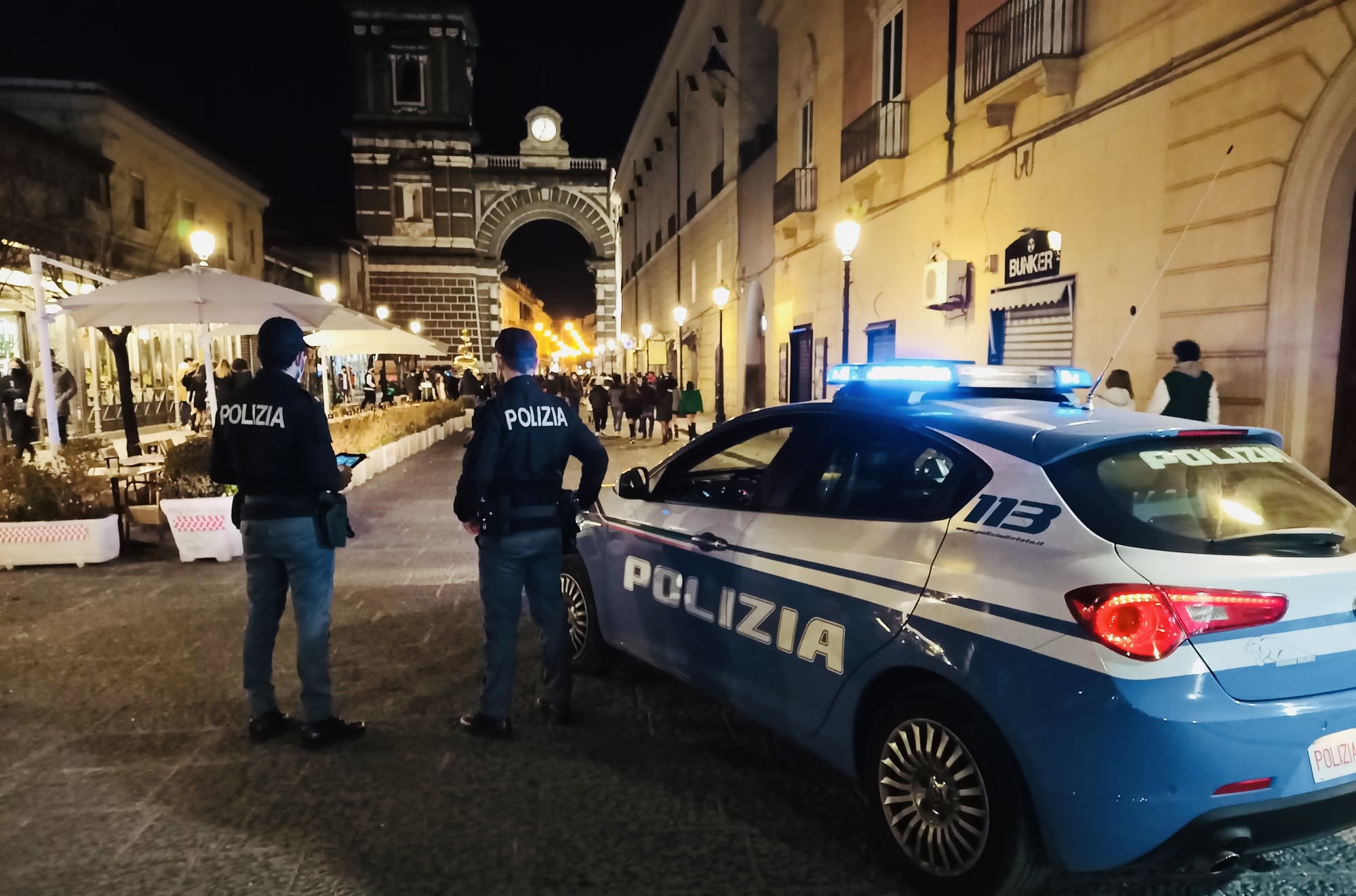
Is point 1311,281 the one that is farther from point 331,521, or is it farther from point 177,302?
point 177,302

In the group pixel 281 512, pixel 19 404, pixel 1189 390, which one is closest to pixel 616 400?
pixel 19 404

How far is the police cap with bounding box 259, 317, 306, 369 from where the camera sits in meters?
3.76

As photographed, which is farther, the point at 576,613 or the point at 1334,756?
the point at 576,613

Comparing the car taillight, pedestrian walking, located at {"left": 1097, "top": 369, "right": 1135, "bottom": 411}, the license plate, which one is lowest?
the license plate

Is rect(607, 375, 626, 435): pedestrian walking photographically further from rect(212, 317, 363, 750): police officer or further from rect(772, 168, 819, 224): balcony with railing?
rect(212, 317, 363, 750): police officer

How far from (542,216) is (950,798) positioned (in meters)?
57.2

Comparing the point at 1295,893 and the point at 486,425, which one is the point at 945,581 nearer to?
the point at 1295,893

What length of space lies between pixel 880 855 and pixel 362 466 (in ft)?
36.4

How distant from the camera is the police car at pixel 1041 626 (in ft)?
7.32

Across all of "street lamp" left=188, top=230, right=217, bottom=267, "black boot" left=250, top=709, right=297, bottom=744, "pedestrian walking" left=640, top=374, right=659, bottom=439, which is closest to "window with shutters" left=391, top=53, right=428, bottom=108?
"pedestrian walking" left=640, top=374, right=659, bottom=439

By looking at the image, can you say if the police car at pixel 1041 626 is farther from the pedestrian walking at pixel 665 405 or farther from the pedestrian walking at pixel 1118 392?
the pedestrian walking at pixel 665 405

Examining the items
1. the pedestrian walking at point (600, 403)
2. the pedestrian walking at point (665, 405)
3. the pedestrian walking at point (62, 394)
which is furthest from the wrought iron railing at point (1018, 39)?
the pedestrian walking at point (62, 394)

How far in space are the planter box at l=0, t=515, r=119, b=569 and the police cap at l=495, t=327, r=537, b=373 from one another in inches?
223

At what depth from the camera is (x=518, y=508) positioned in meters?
3.72
